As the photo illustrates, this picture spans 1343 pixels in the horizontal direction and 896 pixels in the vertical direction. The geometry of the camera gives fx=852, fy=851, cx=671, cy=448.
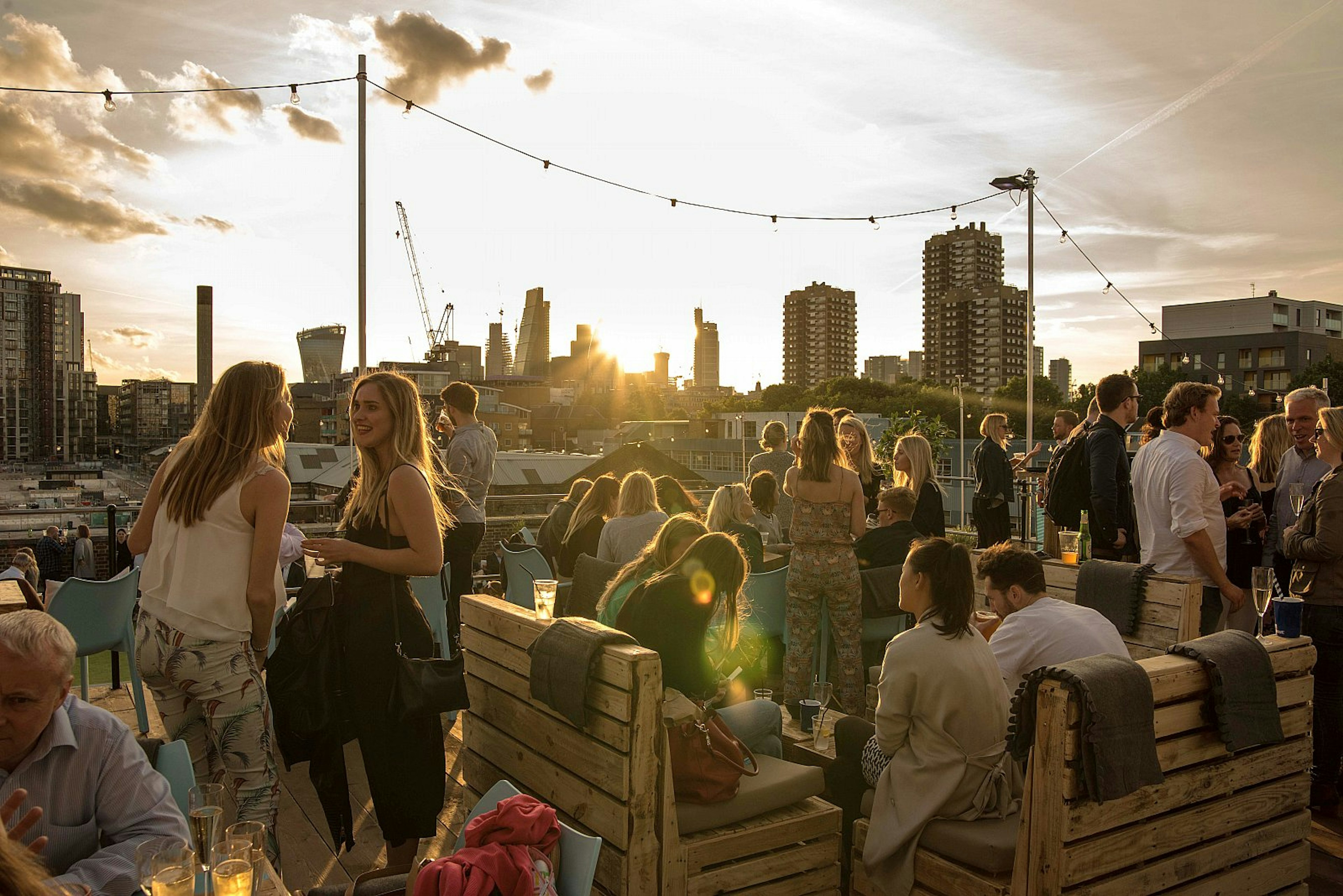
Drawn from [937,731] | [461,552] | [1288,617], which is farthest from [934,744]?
[461,552]

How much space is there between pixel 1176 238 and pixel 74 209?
4483cm

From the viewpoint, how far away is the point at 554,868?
5.91ft

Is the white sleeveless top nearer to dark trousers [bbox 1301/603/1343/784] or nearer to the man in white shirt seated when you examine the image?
the man in white shirt seated

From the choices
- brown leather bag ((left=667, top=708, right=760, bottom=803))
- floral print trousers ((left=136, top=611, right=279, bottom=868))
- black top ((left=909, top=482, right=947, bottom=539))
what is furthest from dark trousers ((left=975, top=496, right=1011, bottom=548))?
floral print trousers ((left=136, top=611, right=279, bottom=868))

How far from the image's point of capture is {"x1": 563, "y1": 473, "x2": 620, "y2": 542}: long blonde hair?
5.76 m

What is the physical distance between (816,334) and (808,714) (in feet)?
422

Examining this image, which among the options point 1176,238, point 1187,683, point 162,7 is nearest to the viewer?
point 1187,683

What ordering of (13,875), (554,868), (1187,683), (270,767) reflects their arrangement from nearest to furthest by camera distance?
(13,875), (554,868), (270,767), (1187,683)

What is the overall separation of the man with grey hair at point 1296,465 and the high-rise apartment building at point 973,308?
87.7 meters

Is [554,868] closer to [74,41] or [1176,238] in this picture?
[74,41]

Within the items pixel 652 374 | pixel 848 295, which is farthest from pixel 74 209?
pixel 652 374

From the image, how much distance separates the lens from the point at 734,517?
5633mm

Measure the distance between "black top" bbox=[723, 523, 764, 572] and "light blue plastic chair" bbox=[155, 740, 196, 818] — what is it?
3.66 m

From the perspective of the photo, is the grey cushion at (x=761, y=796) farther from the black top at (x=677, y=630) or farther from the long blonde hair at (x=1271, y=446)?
the long blonde hair at (x=1271, y=446)
